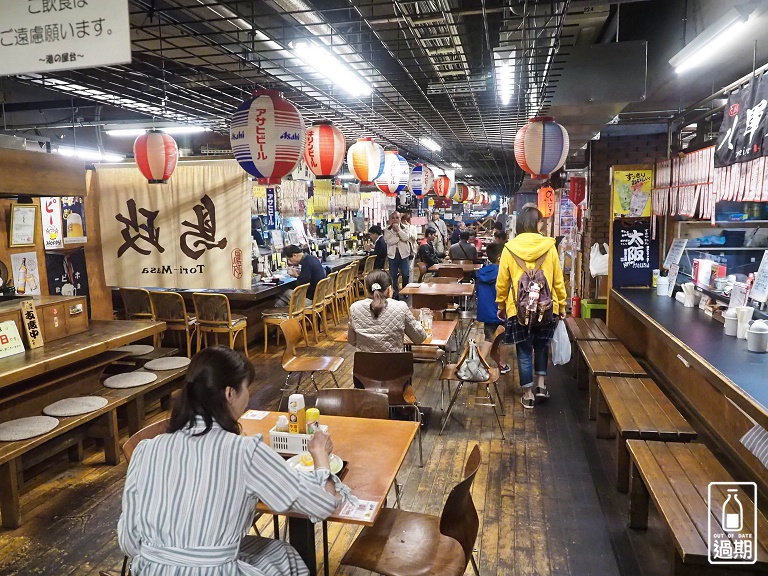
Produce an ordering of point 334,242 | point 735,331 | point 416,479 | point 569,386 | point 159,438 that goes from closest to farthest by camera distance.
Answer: point 159,438
point 735,331
point 416,479
point 569,386
point 334,242

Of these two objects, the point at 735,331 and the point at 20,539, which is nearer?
the point at 20,539

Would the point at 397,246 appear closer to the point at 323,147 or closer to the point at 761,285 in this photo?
the point at 323,147

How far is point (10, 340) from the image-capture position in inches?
175

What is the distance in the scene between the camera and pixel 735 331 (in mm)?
4203

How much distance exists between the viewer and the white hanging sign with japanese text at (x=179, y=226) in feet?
22.5

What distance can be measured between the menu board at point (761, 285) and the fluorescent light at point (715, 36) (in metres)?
1.65

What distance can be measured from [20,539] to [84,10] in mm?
3372

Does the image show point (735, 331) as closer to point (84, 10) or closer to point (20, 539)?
point (84, 10)

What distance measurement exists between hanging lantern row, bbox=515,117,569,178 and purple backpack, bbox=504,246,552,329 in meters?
1.06

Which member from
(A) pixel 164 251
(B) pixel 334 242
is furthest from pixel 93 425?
(B) pixel 334 242

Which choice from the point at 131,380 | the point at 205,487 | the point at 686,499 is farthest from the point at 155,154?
the point at 686,499

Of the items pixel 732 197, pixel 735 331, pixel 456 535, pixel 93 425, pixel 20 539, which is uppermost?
pixel 732 197

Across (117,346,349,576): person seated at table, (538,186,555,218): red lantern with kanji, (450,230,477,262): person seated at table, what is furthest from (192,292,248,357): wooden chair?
(538,186,555,218): red lantern with kanji

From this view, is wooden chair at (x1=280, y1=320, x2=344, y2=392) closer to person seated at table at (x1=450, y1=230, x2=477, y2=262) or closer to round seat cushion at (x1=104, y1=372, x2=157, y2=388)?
round seat cushion at (x1=104, y1=372, x2=157, y2=388)
